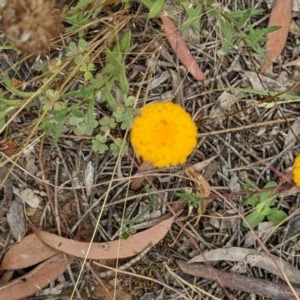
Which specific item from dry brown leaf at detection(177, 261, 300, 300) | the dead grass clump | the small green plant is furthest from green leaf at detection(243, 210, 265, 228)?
the dead grass clump

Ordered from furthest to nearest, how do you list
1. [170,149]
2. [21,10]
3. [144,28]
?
[144,28]
[21,10]
[170,149]

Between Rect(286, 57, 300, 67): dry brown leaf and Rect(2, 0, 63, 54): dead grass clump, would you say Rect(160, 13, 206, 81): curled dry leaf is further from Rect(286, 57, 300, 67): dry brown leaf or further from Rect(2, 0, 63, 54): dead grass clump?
Rect(2, 0, 63, 54): dead grass clump

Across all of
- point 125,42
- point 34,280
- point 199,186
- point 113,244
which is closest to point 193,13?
point 125,42

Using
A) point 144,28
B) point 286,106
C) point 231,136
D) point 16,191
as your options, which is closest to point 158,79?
point 144,28

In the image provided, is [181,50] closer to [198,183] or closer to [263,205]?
[198,183]

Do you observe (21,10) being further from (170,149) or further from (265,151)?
(265,151)

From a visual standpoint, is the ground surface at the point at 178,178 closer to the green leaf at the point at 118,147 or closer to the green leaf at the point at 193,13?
the green leaf at the point at 118,147
